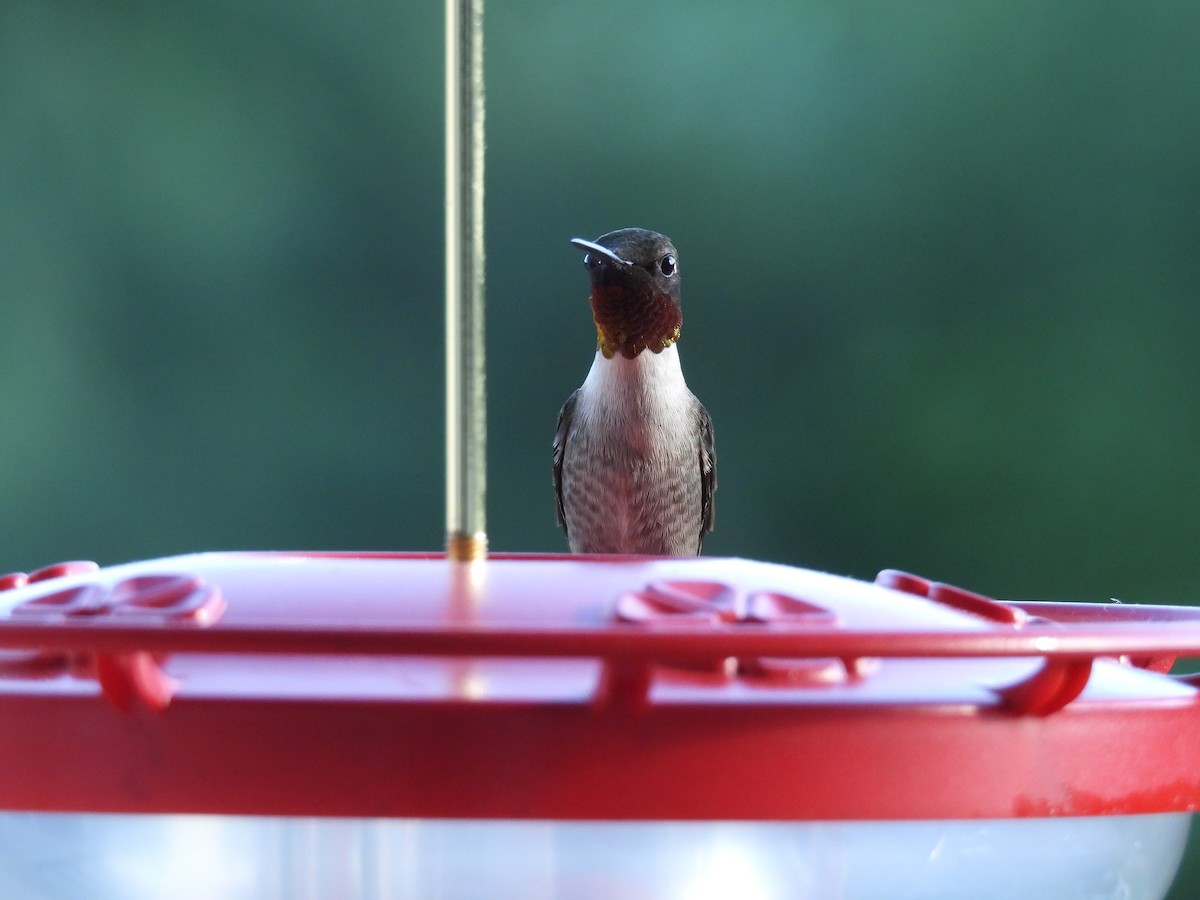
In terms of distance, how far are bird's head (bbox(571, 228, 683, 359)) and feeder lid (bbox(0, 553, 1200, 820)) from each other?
2221mm

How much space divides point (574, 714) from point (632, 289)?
2.31 m

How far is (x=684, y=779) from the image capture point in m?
0.44

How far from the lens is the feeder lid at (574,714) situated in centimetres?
42

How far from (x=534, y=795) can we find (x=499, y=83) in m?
3.57

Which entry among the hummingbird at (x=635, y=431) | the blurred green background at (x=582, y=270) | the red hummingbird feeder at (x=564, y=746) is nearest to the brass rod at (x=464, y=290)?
→ the red hummingbird feeder at (x=564, y=746)

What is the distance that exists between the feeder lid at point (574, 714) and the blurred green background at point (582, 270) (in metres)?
3.04

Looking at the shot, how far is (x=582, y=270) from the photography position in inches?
146

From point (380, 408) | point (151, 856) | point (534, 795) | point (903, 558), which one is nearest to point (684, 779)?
point (534, 795)

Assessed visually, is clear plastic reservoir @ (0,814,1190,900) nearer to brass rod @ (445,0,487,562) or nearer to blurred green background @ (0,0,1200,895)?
brass rod @ (445,0,487,562)

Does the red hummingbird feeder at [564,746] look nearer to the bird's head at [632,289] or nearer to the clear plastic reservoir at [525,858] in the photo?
the clear plastic reservoir at [525,858]

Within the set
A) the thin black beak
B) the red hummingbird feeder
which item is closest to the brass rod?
the red hummingbird feeder

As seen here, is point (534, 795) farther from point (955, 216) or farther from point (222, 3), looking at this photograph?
point (222, 3)

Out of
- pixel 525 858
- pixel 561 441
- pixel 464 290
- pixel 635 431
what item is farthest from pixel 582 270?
pixel 525 858

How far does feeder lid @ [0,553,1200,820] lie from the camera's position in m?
0.42
